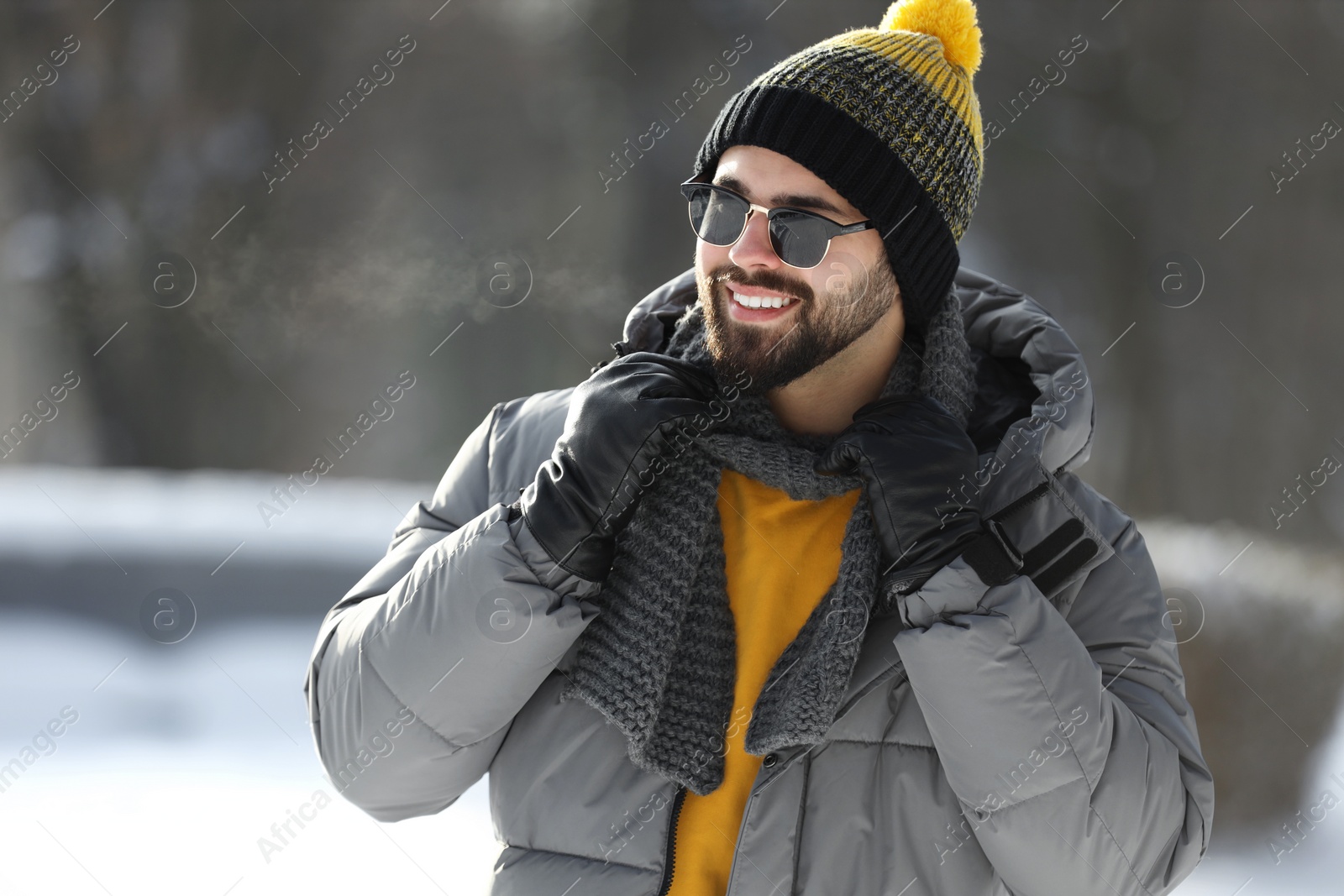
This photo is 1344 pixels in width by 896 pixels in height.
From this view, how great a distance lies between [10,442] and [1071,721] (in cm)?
428

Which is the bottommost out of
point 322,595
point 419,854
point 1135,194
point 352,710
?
point 322,595

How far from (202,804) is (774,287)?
190 centimetres

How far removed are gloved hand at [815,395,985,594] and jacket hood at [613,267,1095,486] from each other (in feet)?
0.35

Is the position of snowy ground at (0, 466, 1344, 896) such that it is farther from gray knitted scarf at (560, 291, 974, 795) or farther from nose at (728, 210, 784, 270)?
nose at (728, 210, 784, 270)

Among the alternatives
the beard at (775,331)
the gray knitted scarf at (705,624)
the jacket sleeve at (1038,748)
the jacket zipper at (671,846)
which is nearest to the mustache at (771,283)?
the beard at (775,331)

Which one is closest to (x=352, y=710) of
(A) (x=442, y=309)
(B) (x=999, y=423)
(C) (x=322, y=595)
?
(B) (x=999, y=423)

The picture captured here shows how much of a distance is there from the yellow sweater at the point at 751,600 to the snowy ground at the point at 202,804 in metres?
1.19

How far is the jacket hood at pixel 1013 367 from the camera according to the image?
4.05 ft

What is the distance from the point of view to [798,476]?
1241mm

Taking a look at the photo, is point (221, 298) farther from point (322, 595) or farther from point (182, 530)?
point (322, 595)

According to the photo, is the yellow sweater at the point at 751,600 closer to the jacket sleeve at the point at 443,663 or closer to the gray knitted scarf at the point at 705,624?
the gray knitted scarf at the point at 705,624

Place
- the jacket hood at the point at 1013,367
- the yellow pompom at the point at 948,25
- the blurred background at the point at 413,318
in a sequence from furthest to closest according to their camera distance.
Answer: the blurred background at the point at 413,318 → the yellow pompom at the point at 948,25 → the jacket hood at the point at 1013,367

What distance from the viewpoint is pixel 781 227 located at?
129cm

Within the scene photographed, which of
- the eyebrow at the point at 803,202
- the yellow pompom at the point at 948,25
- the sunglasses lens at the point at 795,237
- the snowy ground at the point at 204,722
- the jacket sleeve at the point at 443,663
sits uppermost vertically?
the yellow pompom at the point at 948,25
